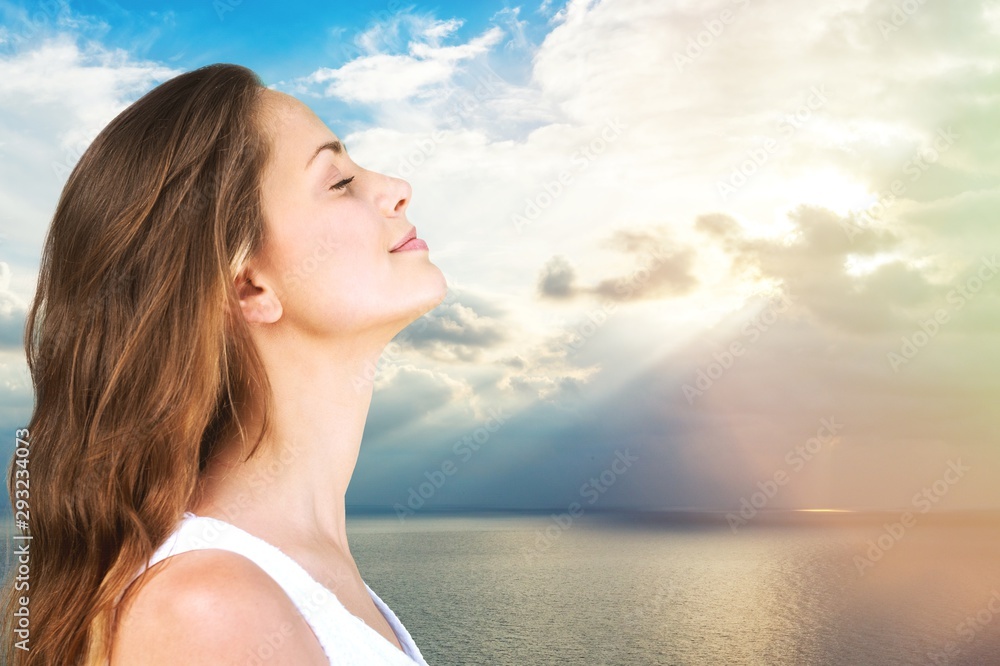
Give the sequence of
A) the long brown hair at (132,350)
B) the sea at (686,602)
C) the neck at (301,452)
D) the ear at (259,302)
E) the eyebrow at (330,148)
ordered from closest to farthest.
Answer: the long brown hair at (132,350), the neck at (301,452), the ear at (259,302), the eyebrow at (330,148), the sea at (686,602)

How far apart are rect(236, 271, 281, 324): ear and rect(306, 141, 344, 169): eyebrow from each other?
0.41 m

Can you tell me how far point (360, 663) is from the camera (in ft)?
6.50

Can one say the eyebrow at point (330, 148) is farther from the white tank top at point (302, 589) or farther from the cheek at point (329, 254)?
the white tank top at point (302, 589)

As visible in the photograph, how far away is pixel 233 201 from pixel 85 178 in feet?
1.47

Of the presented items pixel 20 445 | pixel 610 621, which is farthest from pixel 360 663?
pixel 610 621

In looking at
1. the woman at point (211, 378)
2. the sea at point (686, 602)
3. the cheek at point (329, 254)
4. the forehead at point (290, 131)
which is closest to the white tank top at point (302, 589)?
the woman at point (211, 378)

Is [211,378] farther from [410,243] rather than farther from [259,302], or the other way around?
[410,243]

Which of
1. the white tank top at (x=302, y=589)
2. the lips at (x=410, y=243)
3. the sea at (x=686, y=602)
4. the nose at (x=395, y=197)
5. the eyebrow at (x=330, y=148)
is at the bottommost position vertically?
the sea at (x=686, y=602)

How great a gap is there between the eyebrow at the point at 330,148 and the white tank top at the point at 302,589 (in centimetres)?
118

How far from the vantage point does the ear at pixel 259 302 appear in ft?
7.82

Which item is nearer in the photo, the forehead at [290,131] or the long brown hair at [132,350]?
the long brown hair at [132,350]

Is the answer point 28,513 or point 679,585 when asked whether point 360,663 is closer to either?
point 28,513

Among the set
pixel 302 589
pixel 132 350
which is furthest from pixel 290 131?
pixel 302 589

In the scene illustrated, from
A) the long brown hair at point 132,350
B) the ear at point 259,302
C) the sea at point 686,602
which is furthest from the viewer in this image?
the sea at point 686,602
